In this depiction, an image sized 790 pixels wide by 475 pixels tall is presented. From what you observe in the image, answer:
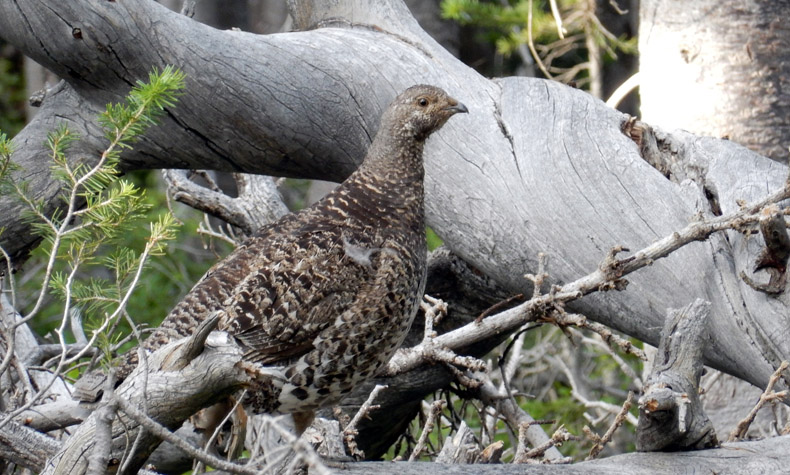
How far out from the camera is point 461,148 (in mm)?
4027

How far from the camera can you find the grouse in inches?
123

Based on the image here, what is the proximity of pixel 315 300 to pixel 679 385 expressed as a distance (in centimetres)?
127

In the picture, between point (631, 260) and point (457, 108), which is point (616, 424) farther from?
point (457, 108)

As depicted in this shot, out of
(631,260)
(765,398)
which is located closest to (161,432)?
(631,260)

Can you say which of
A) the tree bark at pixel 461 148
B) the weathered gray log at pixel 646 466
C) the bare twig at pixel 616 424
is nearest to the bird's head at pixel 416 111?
the tree bark at pixel 461 148

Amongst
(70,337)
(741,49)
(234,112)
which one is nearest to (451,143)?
(234,112)

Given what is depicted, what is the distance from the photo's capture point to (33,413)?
10.2ft

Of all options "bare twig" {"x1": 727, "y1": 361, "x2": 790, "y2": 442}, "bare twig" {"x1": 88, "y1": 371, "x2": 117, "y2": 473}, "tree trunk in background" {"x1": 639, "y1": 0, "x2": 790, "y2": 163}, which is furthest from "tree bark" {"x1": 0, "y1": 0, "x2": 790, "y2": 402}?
"bare twig" {"x1": 88, "y1": 371, "x2": 117, "y2": 473}

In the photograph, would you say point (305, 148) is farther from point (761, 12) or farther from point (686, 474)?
point (761, 12)

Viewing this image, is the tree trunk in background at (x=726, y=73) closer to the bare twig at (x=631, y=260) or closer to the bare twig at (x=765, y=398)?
the bare twig at (x=765, y=398)

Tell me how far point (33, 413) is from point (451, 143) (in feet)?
6.77

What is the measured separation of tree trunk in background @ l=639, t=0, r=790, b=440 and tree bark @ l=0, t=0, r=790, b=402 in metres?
0.82

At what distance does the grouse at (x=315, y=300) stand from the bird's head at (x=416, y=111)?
386 millimetres

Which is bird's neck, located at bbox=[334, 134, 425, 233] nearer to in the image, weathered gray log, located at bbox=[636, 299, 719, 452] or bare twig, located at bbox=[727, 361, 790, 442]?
weathered gray log, located at bbox=[636, 299, 719, 452]
